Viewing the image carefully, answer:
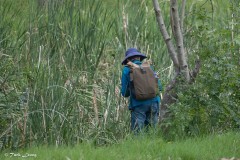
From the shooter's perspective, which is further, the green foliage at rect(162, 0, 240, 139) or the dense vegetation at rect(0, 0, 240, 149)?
the dense vegetation at rect(0, 0, 240, 149)

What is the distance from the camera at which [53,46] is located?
11.2 meters

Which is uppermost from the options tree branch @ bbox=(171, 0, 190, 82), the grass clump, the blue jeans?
tree branch @ bbox=(171, 0, 190, 82)

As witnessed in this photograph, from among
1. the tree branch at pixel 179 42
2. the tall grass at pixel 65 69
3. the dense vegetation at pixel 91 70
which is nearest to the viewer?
the dense vegetation at pixel 91 70

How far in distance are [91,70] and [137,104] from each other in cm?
114

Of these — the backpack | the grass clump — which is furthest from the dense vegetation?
the grass clump

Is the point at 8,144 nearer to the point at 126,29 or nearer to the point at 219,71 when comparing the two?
the point at 219,71

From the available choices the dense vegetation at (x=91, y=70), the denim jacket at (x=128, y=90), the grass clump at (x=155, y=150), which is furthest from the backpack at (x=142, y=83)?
the grass clump at (x=155, y=150)

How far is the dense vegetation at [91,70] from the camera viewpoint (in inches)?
354

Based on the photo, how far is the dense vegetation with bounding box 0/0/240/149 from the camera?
900 cm

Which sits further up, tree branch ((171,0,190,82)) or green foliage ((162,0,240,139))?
tree branch ((171,0,190,82))

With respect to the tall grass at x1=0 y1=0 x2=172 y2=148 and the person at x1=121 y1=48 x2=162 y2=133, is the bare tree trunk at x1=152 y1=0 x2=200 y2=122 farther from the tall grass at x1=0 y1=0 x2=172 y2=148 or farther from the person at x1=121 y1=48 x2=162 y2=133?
the person at x1=121 y1=48 x2=162 y2=133

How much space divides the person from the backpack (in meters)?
0.08

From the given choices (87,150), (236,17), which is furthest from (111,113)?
(87,150)

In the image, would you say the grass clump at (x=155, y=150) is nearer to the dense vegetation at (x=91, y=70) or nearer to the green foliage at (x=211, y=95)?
the green foliage at (x=211, y=95)
